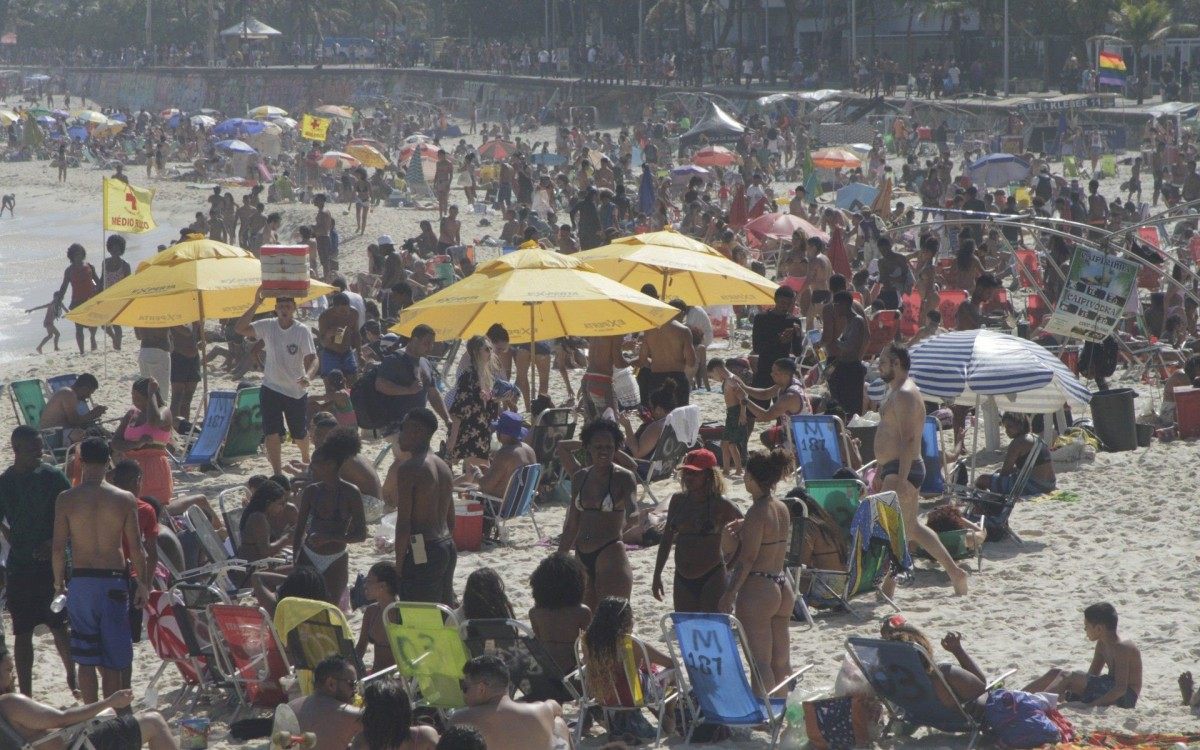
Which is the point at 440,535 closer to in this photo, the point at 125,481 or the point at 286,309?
the point at 125,481

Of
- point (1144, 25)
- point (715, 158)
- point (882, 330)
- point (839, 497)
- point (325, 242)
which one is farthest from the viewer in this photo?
point (1144, 25)

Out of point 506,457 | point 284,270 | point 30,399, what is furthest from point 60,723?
point 30,399

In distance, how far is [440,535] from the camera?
6.42m

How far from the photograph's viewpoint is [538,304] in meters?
10.2

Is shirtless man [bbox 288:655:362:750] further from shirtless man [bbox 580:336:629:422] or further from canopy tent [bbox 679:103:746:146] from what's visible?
canopy tent [bbox 679:103:746:146]

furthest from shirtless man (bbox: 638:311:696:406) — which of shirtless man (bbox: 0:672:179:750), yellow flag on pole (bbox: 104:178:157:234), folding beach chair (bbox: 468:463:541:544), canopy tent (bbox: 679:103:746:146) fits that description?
canopy tent (bbox: 679:103:746:146)

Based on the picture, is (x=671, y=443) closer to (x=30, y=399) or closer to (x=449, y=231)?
(x=30, y=399)

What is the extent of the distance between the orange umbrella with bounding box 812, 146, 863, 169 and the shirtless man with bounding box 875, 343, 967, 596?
2130 cm

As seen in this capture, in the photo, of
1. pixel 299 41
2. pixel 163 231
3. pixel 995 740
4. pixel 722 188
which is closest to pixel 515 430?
pixel 995 740

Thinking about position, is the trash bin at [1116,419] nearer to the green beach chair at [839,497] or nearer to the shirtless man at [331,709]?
the green beach chair at [839,497]

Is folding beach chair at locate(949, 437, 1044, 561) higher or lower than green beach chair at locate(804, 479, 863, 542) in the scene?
lower

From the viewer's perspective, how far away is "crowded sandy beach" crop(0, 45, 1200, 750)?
18.6ft

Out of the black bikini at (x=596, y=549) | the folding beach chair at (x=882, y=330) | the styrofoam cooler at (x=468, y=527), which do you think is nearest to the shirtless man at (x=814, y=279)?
the folding beach chair at (x=882, y=330)

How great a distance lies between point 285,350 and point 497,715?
5.33m
